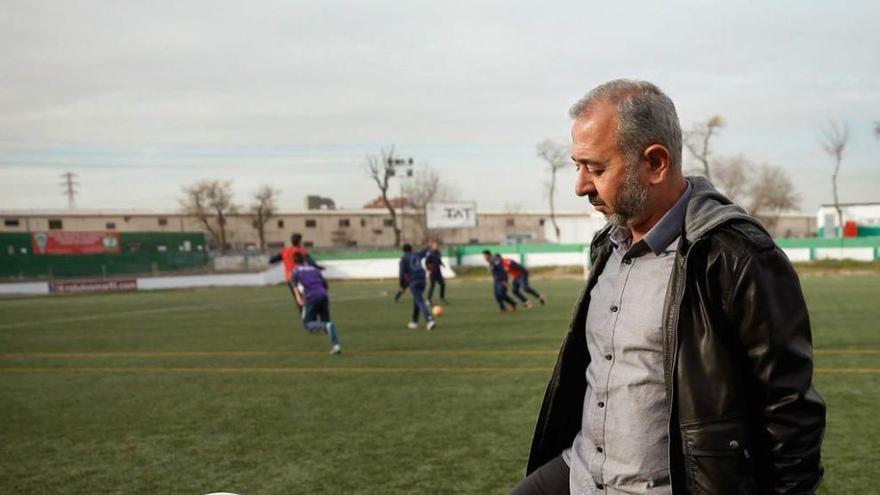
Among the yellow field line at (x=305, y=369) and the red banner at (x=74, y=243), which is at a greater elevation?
the red banner at (x=74, y=243)

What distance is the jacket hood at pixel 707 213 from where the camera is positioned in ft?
5.57

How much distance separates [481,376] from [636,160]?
287 inches

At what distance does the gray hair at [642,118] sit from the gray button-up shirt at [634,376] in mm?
204

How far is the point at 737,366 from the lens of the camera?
5.51 ft

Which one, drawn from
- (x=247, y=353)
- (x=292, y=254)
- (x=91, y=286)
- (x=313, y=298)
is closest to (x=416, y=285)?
(x=292, y=254)

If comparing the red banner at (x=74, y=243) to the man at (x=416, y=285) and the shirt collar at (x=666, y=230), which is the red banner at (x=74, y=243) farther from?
the shirt collar at (x=666, y=230)

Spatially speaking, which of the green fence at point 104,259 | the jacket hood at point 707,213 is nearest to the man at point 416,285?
the jacket hood at point 707,213

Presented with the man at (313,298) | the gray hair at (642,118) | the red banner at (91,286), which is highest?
the gray hair at (642,118)

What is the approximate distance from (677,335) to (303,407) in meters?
6.30

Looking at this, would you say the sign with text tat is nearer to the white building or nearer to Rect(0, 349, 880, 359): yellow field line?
the white building

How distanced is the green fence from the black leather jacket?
3734 cm

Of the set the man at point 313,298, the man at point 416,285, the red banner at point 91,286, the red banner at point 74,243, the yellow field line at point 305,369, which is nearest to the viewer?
the yellow field line at point 305,369

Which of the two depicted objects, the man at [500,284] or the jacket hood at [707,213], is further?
the man at [500,284]

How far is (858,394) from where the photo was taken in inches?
281
